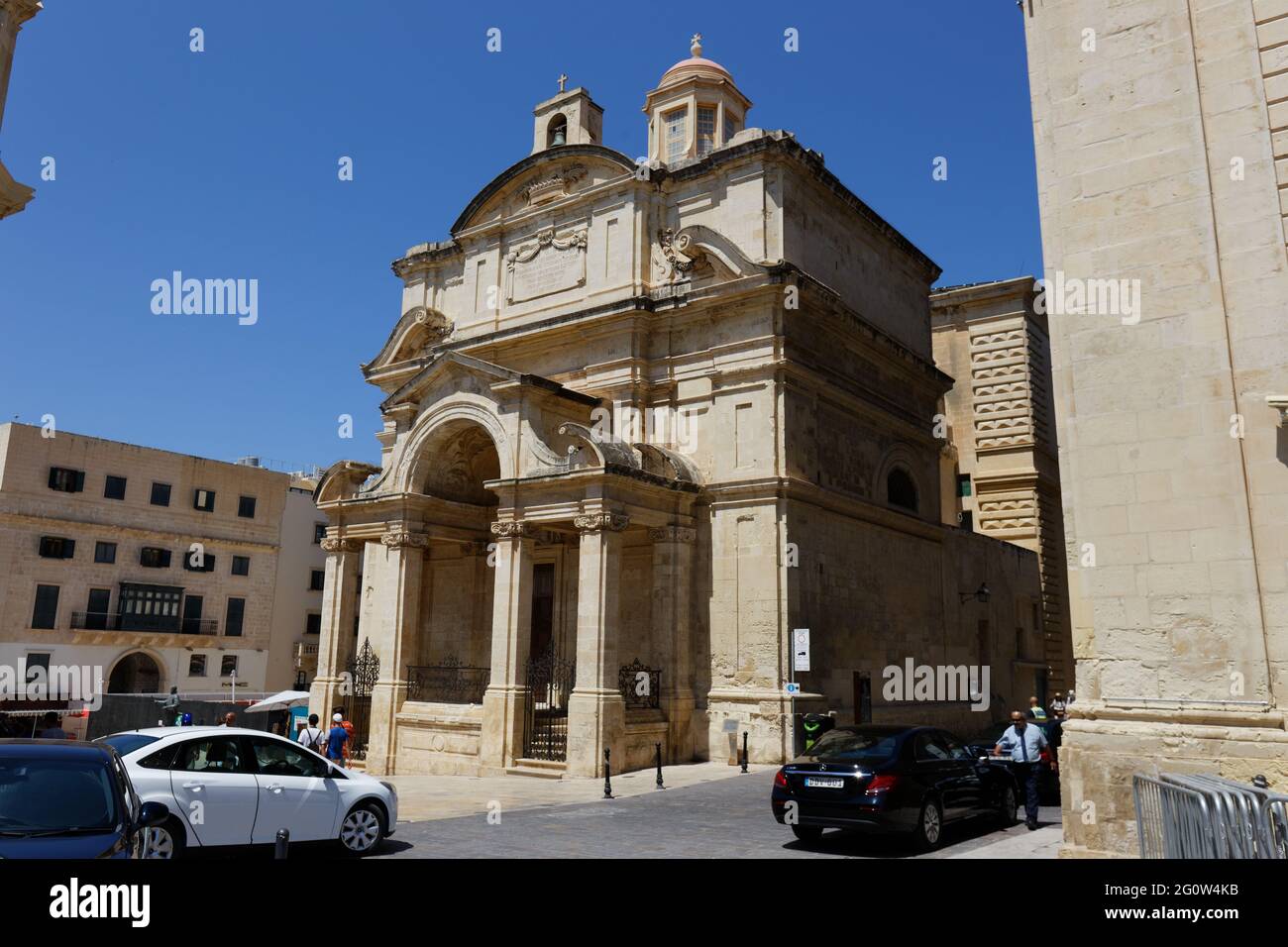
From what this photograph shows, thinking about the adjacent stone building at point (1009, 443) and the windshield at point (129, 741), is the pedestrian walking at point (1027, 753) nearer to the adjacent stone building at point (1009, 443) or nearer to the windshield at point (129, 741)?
the windshield at point (129, 741)

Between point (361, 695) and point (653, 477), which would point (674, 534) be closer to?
point (653, 477)

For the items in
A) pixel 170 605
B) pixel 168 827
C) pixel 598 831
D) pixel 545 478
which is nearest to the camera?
pixel 168 827

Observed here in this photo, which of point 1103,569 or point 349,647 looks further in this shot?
point 349,647

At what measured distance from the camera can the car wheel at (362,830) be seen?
10352 mm

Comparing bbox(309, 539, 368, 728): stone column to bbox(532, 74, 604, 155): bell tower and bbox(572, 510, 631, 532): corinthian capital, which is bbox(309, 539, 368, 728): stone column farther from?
bbox(532, 74, 604, 155): bell tower

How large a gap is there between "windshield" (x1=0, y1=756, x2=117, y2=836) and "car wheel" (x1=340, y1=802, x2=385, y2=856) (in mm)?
4294

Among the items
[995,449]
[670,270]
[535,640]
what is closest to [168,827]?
[535,640]

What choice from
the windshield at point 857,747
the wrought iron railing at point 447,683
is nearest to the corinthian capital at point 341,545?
the wrought iron railing at point 447,683

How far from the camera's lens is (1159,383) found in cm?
919

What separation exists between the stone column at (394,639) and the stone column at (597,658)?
219 inches

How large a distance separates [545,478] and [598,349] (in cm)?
518

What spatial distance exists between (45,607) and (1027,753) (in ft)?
128
